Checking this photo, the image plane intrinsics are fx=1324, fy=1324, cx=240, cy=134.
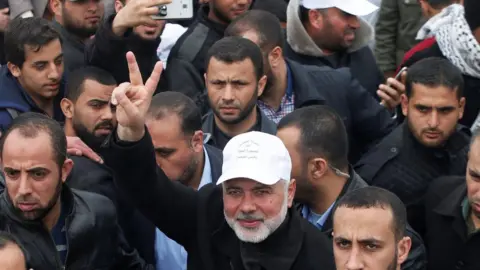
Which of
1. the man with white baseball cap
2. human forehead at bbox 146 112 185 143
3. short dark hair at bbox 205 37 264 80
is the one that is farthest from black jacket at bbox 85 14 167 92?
the man with white baseball cap

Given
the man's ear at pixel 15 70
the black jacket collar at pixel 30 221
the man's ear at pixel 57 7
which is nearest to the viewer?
the black jacket collar at pixel 30 221

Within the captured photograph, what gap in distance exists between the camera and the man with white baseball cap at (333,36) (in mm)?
8555

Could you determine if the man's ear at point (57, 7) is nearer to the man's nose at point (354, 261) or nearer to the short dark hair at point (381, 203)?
the short dark hair at point (381, 203)

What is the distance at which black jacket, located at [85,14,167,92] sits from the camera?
758cm

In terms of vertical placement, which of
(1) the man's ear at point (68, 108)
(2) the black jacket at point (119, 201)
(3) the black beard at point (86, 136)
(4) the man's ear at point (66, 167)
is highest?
(4) the man's ear at point (66, 167)

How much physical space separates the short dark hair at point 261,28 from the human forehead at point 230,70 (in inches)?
20.0

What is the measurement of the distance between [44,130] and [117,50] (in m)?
1.40

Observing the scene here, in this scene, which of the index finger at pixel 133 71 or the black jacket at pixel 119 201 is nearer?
the index finger at pixel 133 71

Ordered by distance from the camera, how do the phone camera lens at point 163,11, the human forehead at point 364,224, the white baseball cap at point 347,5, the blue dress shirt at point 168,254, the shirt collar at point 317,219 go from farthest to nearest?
the white baseball cap at point 347,5, the phone camera lens at point 163,11, the blue dress shirt at point 168,254, the shirt collar at point 317,219, the human forehead at point 364,224

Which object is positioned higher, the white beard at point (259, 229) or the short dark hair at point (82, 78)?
the short dark hair at point (82, 78)

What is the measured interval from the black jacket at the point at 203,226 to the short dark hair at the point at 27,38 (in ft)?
5.87

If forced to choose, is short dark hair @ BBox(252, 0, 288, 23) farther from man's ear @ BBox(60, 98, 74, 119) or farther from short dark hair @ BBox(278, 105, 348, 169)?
short dark hair @ BBox(278, 105, 348, 169)

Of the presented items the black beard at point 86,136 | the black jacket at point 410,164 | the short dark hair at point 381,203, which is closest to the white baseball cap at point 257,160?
the short dark hair at point 381,203

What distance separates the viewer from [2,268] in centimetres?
539
